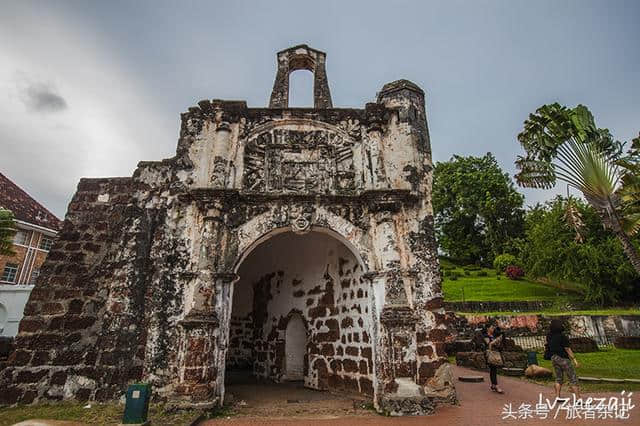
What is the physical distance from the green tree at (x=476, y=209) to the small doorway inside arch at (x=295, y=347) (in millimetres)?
30243

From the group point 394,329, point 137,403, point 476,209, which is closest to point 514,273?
point 476,209

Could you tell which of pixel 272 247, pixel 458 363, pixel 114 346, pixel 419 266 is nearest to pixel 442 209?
pixel 458 363

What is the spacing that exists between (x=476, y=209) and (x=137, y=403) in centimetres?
3637

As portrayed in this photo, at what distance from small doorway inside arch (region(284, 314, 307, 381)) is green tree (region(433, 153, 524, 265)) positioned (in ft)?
99.2

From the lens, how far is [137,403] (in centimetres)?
451

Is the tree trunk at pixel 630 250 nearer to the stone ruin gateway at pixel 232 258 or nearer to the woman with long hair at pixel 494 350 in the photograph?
the woman with long hair at pixel 494 350

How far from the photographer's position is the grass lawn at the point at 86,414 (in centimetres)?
478

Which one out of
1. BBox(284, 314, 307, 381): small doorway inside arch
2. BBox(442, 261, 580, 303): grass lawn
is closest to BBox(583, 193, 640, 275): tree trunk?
BBox(284, 314, 307, 381): small doorway inside arch

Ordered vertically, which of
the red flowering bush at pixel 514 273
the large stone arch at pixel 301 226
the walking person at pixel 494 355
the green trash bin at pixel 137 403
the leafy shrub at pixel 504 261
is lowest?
the green trash bin at pixel 137 403

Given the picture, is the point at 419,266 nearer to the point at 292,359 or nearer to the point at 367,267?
the point at 367,267

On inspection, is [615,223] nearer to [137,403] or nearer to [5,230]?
[137,403]

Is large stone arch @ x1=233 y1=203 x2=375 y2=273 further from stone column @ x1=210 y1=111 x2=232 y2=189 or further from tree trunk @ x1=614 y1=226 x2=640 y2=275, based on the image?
tree trunk @ x1=614 y1=226 x2=640 y2=275

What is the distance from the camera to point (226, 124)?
23.3 feet

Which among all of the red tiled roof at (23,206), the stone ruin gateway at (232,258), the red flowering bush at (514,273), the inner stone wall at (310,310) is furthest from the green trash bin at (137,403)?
the red flowering bush at (514,273)
